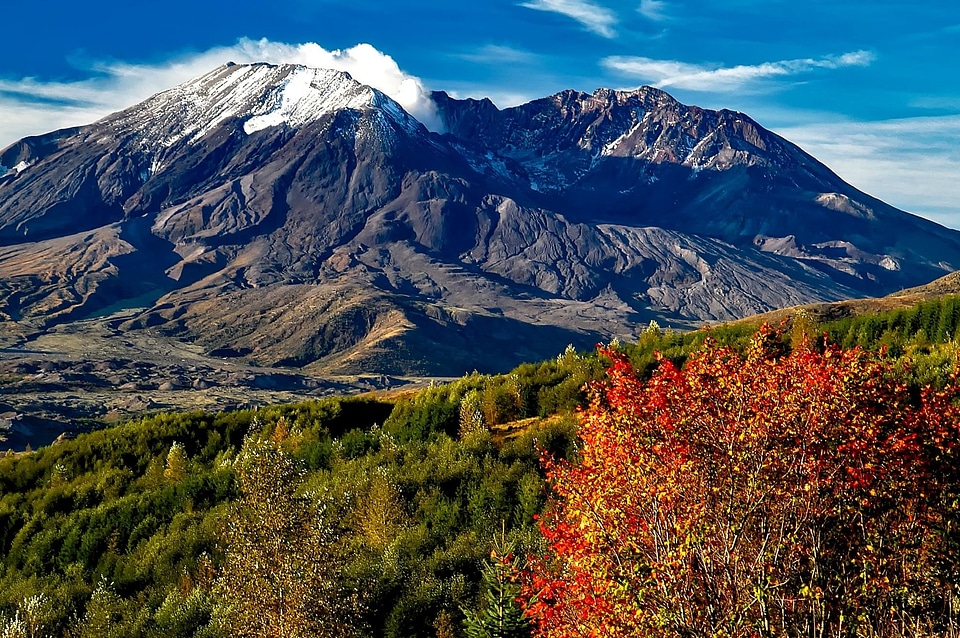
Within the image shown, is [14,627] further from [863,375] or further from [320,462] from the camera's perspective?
[863,375]

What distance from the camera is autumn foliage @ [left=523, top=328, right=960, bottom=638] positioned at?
38.5 feet

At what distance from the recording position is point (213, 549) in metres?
29.2

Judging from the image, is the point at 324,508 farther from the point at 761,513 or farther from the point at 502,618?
the point at 761,513

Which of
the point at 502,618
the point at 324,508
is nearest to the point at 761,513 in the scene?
the point at 502,618

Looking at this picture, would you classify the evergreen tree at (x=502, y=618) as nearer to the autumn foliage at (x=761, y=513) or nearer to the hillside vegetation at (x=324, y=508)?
the hillside vegetation at (x=324, y=508)

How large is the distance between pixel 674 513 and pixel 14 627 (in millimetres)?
18160

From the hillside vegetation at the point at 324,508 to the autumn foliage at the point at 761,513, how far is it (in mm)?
485

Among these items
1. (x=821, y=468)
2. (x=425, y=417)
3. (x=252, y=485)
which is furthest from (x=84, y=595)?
(x=821, y=468)

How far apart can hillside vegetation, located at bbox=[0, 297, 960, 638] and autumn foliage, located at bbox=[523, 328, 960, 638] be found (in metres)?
0.49

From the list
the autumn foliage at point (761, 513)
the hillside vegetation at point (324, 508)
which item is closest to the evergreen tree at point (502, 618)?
the hillside vegetation at point (324, 508)

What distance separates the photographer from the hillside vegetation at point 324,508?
18719 mm

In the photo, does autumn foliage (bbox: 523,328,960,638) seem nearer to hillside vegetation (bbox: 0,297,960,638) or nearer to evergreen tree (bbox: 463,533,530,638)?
hillside vegetation (bbox: 0,297,960,638)

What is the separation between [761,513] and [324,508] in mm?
11994

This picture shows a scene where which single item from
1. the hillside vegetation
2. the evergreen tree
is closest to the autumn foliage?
the hillside vegetation
